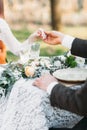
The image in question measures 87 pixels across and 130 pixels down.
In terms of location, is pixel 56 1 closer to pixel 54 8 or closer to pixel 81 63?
pixel 54 8

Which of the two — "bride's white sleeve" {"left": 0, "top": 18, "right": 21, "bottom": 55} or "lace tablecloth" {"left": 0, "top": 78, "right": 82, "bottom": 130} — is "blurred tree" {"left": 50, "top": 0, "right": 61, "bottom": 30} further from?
"lace tablecloth" {"left": 0, "top": 78, "right": 82, "bottom": 130}

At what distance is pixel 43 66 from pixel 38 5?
9.88 metres

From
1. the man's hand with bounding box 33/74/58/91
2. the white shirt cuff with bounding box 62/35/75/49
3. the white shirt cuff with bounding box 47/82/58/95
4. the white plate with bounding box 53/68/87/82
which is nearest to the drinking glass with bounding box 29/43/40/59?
the white shirt cuff with bounding box 62/35/75/49

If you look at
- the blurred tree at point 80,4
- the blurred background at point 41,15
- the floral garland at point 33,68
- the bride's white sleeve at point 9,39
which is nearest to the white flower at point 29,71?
the floral garland at point 33,68

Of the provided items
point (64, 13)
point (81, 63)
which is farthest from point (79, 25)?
point (81, 63)

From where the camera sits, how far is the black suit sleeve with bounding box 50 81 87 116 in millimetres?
2107

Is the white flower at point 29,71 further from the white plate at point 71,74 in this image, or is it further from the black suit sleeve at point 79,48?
the black suit sleeve at point 79,48

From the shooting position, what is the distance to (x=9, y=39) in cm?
370

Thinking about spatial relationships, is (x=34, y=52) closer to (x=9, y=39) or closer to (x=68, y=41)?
(x=68, y=41)

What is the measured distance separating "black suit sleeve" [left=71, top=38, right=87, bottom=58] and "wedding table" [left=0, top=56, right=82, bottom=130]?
39 centimetres

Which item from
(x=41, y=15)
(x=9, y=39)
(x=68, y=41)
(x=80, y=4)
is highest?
(x=68, y=41)

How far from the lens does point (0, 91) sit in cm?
262

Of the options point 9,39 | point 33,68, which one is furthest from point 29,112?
point 9,39

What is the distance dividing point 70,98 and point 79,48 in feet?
2.26
